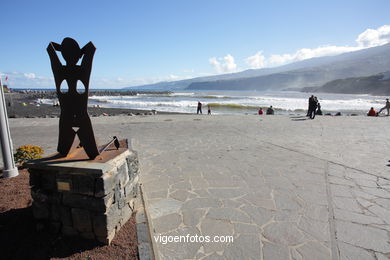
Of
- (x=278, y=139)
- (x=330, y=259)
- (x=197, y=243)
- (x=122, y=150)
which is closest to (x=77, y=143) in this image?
(x=122, y=150)

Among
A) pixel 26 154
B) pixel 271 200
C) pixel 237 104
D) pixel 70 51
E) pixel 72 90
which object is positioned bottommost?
pixel 271 200

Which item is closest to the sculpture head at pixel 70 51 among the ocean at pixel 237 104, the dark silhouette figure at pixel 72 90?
the dark silhouette figure at pixel 72 90

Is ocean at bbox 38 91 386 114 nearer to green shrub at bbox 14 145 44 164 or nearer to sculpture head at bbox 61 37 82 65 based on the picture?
green shrub at bbox 14 145 44 164

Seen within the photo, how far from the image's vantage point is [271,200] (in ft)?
11.8

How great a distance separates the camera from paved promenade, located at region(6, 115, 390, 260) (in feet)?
8.41

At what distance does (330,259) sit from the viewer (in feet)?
7.80

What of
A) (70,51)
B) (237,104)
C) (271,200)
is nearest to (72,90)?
(70,51)

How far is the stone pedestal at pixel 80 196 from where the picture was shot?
2.50m

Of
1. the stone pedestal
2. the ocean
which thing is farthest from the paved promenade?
the ocean

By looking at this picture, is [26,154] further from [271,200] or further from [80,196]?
[271,200]

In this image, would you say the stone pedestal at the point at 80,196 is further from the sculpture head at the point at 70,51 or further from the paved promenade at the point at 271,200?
the sculpture head at the point at 70,51

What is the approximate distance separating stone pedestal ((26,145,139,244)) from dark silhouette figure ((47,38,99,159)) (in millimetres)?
304

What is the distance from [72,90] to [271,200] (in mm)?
3272

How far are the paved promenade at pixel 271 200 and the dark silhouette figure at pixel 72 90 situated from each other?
142cm
